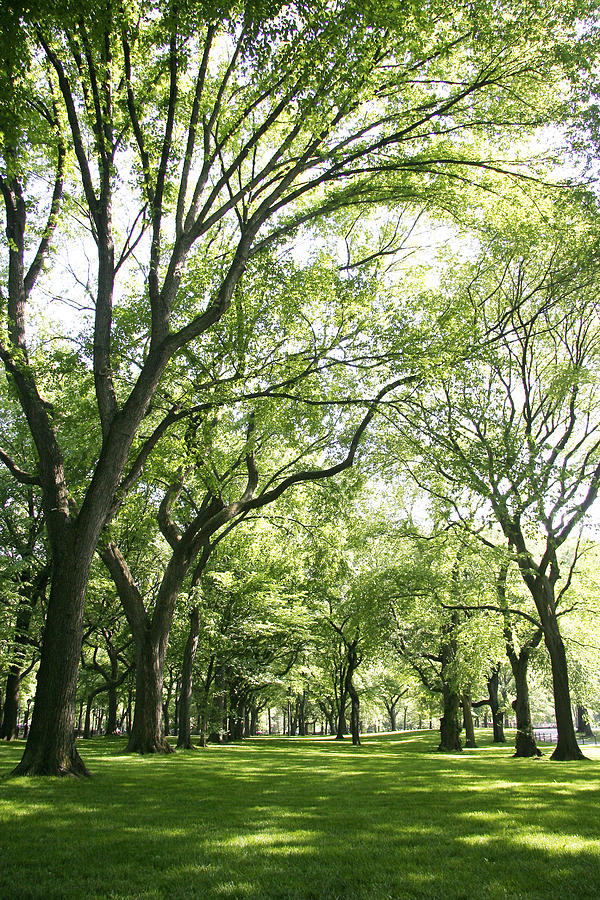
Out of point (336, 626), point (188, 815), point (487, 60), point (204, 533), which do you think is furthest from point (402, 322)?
point (336, 626)

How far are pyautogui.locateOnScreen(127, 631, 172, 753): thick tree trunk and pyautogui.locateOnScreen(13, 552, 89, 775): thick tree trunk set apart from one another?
658 centimetres

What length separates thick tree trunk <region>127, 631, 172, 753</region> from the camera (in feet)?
53.9

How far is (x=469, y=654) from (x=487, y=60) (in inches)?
Answer: 766

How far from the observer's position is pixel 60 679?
375 inches

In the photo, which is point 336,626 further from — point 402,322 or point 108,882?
point 108,882

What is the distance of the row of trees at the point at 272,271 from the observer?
9648 mm

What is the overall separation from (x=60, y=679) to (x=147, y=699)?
7.79m

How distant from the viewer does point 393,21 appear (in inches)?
323

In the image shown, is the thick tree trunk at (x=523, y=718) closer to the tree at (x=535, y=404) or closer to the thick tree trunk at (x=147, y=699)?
the tree at (x=535, y=404)

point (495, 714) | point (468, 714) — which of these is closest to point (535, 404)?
point (468, 714)

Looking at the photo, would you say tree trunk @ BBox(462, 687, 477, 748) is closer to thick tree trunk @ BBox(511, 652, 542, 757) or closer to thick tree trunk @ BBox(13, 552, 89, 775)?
thick tree trunk @ BBox(511, 652, 542, 757)

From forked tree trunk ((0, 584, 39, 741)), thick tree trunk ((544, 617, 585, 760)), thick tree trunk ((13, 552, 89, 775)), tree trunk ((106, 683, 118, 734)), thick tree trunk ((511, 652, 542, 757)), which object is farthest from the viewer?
tree trunk ((106, 683, 118, 734))

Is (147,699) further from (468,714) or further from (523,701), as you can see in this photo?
(468,714)

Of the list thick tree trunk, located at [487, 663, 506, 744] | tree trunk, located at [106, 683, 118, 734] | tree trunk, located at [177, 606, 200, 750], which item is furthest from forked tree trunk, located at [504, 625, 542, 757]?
tree trunk, located at [106, 683, 118, 734]
